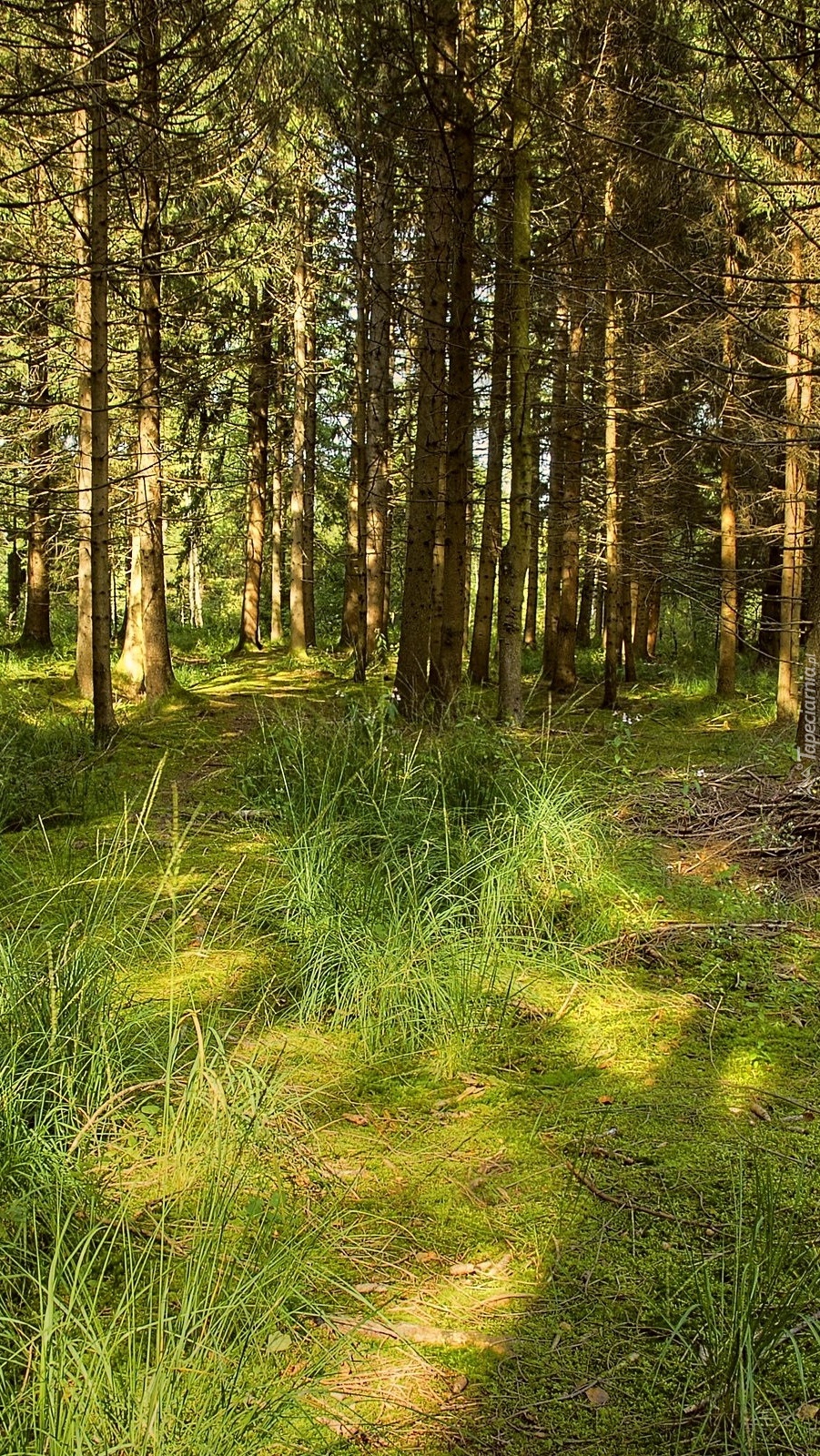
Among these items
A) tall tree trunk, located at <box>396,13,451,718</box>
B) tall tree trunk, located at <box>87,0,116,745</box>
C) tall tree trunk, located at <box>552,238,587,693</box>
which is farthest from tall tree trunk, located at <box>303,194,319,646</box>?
tall tree trunk, located at <box>87,0,116,745</box>

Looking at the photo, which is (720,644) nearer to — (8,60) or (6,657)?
(6,657)

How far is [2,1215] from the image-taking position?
2.08m

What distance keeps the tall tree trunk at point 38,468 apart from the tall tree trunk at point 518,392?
5.46 m

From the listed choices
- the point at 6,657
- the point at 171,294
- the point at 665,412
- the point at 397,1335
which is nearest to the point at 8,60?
the point at 171,294

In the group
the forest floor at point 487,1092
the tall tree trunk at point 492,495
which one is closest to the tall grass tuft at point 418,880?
the forest floor at point 487,1092

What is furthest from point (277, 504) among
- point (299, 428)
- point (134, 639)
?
point (134, 639)

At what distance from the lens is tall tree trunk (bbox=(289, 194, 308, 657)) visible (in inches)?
662

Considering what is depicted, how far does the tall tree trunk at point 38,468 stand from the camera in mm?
11633

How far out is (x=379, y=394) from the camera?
45.7 ft

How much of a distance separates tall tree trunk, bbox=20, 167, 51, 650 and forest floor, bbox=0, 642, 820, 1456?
7.68 meters

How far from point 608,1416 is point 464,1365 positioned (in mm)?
316

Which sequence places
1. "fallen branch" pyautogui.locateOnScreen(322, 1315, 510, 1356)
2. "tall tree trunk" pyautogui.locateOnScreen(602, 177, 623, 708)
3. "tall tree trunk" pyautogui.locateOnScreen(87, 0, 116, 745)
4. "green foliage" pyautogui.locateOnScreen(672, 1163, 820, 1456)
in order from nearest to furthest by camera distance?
Answer: "green foliage" pyautogui.locateOnScreen(672, 1163, 820, 1456), "fallen branch" pyautogui.locateOnScreen(322, 1315, 510, 1356), "tall tree trunk" pyautogui.locateOnScreen(87, 0, 116, 745), "tall tree trunk" pyautogui.locateOnScreen(602, 177, 623, 708)

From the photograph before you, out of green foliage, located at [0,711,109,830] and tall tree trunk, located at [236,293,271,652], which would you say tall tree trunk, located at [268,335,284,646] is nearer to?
tall tree trunk, located at [236,293,271,652]

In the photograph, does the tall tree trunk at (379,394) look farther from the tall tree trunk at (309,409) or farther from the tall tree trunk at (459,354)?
the tall tree trunk at (459,354)
